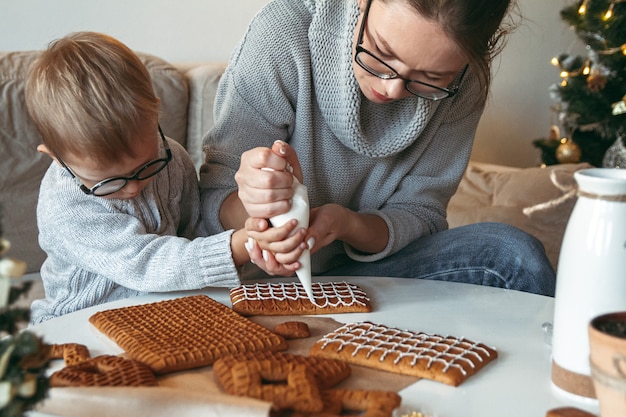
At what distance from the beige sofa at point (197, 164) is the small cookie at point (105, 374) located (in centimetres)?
126

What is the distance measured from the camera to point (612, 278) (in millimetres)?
804

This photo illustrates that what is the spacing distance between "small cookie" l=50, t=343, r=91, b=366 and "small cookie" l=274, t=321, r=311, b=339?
0.84 ft

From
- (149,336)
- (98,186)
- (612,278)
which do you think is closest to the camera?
(612,278)

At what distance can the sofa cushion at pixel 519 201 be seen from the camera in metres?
2.62

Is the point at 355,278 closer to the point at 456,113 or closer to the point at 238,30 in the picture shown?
the point at 456,113

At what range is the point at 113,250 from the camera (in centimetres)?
129

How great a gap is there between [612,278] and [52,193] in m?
0.95

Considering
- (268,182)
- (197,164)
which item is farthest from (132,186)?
(197,164)

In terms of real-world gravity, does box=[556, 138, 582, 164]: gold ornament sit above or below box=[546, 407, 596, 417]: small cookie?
below

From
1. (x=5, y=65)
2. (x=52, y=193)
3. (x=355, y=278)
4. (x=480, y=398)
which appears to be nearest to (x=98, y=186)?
(x=52, y=193)

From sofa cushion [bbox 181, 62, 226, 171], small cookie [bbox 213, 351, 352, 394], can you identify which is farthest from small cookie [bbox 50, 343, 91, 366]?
sofa cushion [bbox 181, 62, 226, 171]

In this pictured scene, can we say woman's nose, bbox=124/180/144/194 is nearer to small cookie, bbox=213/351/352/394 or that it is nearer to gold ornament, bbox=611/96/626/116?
small cookie, bbox=213/351/352/394

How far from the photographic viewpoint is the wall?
8.66 feet

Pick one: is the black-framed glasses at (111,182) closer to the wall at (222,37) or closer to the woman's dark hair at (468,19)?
the woman's dark hair at (468,19)
